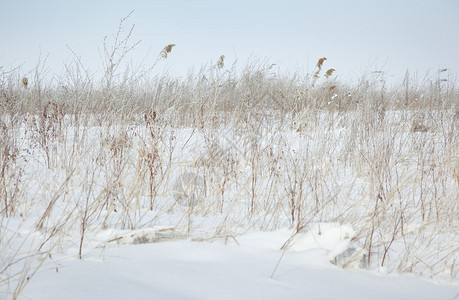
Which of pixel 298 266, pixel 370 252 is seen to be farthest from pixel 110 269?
pixel 370 252

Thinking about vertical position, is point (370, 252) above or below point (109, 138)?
below

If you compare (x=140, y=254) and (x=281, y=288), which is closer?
(x=281, y=288)

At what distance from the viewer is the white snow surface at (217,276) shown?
107 centimetres

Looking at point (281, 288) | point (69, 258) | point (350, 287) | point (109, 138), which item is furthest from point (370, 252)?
point (109, 138)

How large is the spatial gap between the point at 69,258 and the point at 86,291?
0.39 metres

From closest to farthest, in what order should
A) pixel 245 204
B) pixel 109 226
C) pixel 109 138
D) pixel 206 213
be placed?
pixel 109 226, pixel 206 213, pixel 245 204, pixel 109 138

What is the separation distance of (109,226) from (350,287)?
146cm

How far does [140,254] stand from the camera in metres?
1.41

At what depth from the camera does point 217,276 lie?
49.0 inches

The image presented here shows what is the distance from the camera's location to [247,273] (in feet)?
4.25

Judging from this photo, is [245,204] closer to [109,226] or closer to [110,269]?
[109,226]

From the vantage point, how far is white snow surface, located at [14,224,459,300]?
1.07m

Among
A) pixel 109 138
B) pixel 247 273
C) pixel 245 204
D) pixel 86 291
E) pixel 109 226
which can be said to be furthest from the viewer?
pixel 109 138

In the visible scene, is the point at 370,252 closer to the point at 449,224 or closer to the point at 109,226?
the point at 449,224
